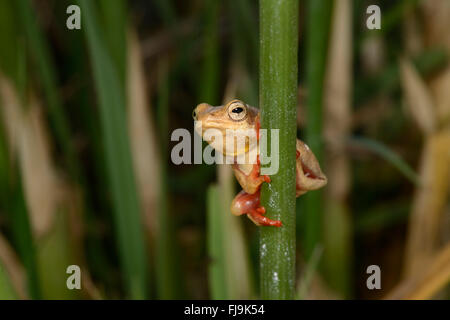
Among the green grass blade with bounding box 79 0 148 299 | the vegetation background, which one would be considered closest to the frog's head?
the vegetation background

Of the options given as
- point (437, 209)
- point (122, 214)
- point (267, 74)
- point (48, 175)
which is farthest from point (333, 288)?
point (267, 74)

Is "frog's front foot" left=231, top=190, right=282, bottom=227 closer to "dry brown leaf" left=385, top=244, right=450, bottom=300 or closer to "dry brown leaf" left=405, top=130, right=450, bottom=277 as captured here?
"dry brown leaf" left=385, top=244, right=450, bottom=300

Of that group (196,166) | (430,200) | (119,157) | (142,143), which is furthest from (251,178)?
(196,166)

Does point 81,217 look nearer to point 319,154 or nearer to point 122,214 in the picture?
point 122,214

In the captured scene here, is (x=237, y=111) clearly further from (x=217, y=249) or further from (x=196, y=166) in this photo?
(x=196, y=166)

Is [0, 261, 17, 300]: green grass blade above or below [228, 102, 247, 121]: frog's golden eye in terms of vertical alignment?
below

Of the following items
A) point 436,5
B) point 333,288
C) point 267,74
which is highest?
point 436,5
